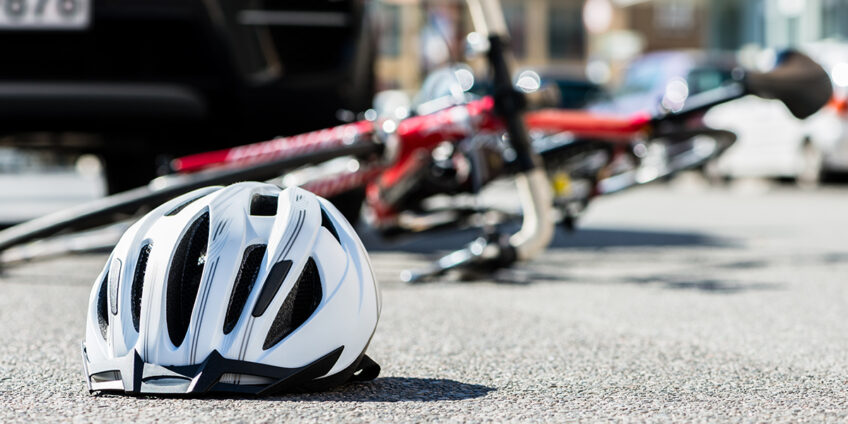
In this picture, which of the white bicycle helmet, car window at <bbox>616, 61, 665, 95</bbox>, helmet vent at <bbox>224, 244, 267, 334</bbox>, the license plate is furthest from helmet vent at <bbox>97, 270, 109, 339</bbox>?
car window at <bbox>616, 61, 665, 95</bbox>

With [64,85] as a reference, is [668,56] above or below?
below

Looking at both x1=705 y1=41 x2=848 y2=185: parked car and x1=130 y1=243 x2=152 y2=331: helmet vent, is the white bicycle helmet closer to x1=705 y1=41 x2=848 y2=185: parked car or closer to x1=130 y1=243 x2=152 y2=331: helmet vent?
x1=130 y1=243 x2=152 y2=331: helmet vent

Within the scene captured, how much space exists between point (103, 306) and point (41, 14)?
2.64 m

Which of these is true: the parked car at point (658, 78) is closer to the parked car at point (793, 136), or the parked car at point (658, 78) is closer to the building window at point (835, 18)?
the parked car at point (793, 136)

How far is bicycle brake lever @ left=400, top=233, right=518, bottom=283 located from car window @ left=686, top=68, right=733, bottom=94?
1085 cm

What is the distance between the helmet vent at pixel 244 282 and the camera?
298 cm

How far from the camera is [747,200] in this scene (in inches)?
504

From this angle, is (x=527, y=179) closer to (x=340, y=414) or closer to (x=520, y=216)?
(x=520, y=216)

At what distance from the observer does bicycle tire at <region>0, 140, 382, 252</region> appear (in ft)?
15.7

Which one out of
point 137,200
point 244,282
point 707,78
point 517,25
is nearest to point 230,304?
point 244,282

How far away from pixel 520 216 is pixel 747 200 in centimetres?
720

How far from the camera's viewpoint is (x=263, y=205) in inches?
125

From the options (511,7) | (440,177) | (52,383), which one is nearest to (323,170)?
(440,177)

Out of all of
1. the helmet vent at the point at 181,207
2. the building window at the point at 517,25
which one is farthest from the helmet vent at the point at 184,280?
the building window at the point at 517,25
